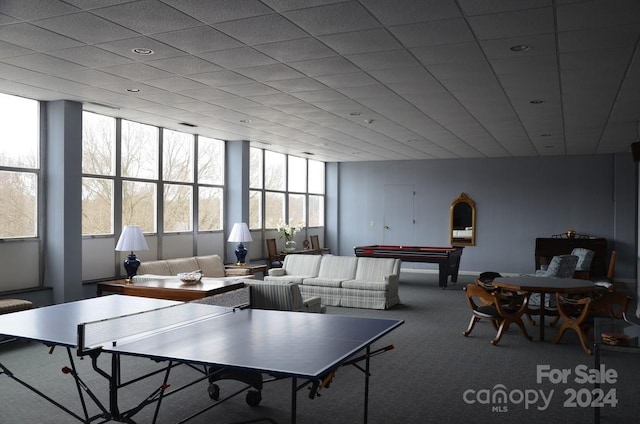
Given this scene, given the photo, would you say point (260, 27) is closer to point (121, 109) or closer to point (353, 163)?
point (121, 109)

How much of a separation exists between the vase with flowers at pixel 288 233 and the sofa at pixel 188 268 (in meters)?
2.81

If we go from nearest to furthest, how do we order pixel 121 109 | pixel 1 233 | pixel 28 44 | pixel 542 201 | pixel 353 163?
1. pixel 28 44
2. pixel 1 233
3. pixel 121 109
4. pixel 542 201
5. pixel 353 163

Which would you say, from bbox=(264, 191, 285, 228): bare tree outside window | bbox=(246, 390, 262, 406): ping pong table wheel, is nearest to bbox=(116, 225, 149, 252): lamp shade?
bbox=(246, 390, 262, 406): ping pong table wheel

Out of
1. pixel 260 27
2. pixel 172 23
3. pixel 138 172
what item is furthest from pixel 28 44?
pixel 138 172

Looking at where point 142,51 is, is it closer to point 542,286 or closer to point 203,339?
point 203,339

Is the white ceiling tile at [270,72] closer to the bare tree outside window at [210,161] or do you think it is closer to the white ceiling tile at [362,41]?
the white ceiling tile at [362,41]

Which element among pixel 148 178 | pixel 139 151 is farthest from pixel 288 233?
pixel 139 151

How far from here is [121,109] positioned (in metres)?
7.63

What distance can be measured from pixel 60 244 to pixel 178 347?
186 inches

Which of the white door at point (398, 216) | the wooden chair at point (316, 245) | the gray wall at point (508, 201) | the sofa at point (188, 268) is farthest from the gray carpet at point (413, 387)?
the white door at point (398, 216)

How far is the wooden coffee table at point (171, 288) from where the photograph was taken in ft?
21.9

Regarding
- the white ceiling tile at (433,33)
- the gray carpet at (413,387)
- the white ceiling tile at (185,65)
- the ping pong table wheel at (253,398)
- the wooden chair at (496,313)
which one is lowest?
the gray carpet at (413,387)

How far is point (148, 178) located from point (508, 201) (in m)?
8.51

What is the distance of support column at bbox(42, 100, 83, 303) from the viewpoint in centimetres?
701
